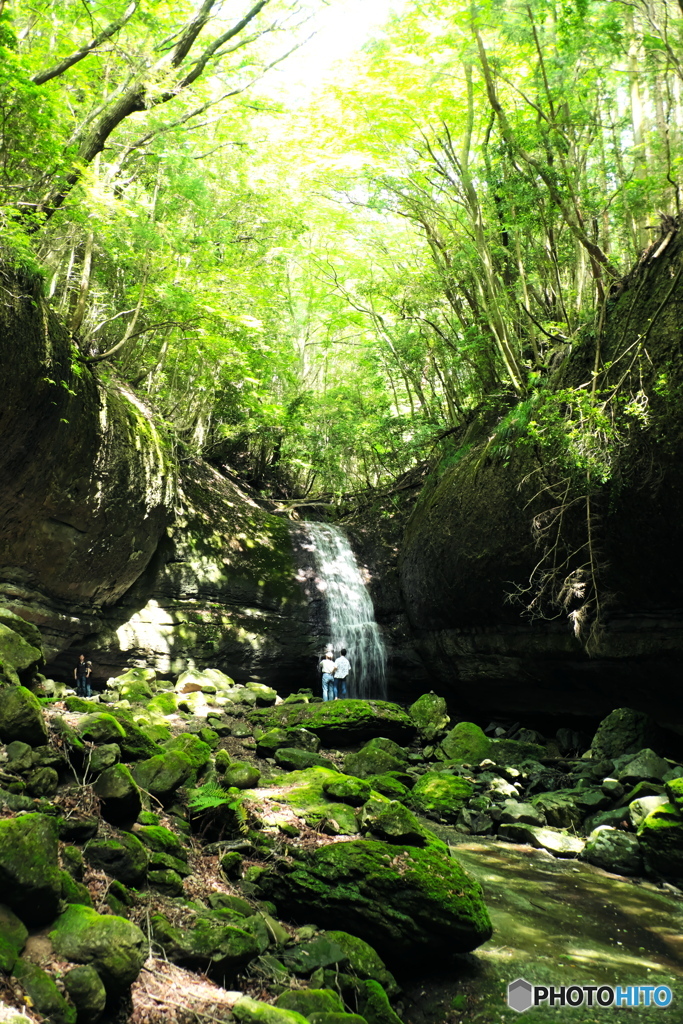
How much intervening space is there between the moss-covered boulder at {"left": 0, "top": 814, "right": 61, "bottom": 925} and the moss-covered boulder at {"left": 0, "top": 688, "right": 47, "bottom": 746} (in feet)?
2.88

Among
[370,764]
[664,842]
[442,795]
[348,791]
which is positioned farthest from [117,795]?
[664,842]

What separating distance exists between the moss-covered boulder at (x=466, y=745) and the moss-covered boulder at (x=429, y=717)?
51cm

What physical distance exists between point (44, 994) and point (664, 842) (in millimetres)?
5639

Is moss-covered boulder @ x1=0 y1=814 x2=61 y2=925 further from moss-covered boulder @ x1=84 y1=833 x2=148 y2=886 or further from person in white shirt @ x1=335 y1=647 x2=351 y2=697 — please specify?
person in white shirt @ x1=335 y1=647 x2=351 y2=697

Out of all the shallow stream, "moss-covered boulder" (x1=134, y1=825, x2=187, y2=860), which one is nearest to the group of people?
the shallow stream

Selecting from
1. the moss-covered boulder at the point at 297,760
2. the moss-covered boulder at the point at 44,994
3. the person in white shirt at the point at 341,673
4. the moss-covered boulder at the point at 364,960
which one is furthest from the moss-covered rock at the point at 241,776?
the person in white shirt at the point at 341,673

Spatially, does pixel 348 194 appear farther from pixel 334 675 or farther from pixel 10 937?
pixel 10 937

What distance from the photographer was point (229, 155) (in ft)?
51.8

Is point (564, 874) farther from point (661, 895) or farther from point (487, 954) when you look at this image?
point (487, 954)

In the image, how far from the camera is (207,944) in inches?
125

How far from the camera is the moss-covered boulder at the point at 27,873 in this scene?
2633mm

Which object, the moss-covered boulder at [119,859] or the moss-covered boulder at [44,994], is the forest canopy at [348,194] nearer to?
the moss-covered boulder at [119,859]

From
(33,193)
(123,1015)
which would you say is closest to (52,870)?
(123,1015)

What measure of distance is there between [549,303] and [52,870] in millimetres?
Result: 11048
